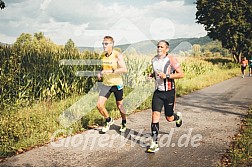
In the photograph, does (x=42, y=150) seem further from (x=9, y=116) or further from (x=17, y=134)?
(x=9, y=116)

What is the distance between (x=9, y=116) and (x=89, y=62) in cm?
766

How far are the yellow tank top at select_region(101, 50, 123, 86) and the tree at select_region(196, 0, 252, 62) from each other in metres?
39.5

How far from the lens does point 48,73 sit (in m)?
11.3

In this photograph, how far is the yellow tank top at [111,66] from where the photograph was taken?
20.6 ft

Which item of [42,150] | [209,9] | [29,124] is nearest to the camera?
[42,150]

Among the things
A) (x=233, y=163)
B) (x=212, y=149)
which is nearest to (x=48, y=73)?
(x=212, y=149)

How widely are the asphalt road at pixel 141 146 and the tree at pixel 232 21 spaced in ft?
124

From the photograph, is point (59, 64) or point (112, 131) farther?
point (59, 64)

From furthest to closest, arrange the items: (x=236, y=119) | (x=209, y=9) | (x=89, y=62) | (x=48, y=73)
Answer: (x=209, y=9) < (x=89, y=62) < (x=48, y=73) < (x=236, y=119)

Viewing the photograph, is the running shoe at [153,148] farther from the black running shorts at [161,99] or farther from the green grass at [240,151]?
the green grass at [240,151]

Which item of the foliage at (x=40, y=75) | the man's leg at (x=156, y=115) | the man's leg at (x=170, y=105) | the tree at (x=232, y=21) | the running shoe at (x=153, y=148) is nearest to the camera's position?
the running shoe at (x=153, y=148)

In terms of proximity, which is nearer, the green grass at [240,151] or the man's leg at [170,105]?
the green grass at [240,151]

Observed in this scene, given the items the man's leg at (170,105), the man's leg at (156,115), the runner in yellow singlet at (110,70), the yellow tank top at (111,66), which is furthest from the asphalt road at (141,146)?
the yellow tank top at (111,66)

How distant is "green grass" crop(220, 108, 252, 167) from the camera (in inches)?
181
